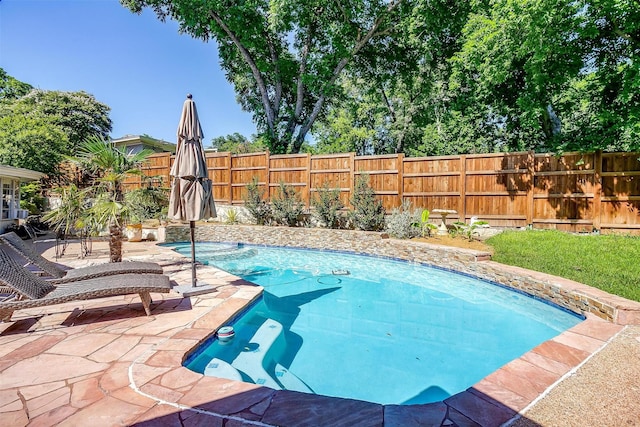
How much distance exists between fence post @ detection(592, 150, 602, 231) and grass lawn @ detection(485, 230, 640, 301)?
1.44m

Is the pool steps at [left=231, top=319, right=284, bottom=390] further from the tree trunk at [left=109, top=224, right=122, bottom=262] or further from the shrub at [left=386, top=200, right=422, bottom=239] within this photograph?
the shrub at [left=386, top=200, right=422, bottom=239]

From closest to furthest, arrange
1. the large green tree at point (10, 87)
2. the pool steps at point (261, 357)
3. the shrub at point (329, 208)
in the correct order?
the pool steps at point (261, 357) < the shrub at point (329, 208) < the large green tree at point (10, 87)

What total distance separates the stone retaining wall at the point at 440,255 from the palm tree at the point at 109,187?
17.6 ft

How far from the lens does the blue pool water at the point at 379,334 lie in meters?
3.05

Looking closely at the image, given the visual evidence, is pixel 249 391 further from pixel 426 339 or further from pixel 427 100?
pixel 427 100

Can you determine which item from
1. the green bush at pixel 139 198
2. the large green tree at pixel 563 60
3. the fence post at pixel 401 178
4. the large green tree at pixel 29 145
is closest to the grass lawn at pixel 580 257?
the large green tree at pixel 563 60

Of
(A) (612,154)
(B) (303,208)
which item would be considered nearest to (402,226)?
(B) (303,208)

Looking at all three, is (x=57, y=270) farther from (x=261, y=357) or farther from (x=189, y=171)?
(x=261, y=357)

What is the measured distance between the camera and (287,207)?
1115cm

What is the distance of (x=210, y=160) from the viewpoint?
13641 millimetres

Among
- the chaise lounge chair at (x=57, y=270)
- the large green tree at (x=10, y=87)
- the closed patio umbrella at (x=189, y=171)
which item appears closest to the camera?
the chaise lounge chair at (x=57, y=270)

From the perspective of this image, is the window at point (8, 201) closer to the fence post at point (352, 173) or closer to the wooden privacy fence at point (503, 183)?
the wooden privacy fence at point (503, 183)

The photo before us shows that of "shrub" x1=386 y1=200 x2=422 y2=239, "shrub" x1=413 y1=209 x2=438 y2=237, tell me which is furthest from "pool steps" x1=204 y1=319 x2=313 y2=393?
"shrub" x1=413 y1=209 x2=438 y2=237

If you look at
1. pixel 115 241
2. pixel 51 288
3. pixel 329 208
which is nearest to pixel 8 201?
pixel 115 241
